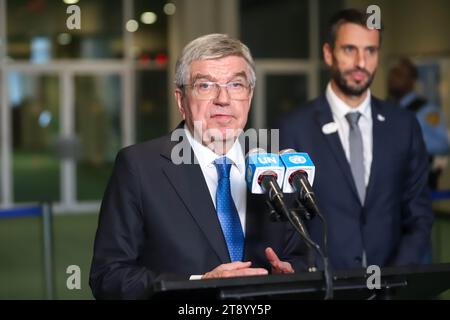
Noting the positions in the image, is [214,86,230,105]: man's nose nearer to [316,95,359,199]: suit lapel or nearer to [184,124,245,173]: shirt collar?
[184,124,245,173]: shirt collar

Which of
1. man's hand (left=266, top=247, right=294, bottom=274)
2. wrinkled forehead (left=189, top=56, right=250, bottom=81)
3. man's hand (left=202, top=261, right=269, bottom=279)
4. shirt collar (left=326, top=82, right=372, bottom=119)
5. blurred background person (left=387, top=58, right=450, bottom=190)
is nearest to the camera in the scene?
man's hand (left=202, top=261, right=269, bottom=279)

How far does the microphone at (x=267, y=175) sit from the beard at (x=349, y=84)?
124 centimetres

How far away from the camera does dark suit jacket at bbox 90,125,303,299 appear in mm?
2197

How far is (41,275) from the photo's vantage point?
17.8 feet

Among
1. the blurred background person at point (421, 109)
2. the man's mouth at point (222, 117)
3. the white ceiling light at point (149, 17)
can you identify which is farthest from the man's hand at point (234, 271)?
the white ceiling light at point (149, 17)

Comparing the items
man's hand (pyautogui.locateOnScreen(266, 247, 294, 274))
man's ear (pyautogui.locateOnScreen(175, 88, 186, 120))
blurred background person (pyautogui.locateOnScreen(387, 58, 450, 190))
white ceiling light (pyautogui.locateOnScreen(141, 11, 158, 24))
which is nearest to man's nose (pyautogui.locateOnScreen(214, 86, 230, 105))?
man's ear (pyautogui.locateOnScreen(175, 88, 186, 120))

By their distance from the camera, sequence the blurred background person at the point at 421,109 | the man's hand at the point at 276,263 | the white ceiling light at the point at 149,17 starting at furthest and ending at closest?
1. the white ceiling light at the point at 149,17
2. the blurred background person at the point at 421,109
3. the man's hand at the point at 276,263

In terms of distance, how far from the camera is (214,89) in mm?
2248

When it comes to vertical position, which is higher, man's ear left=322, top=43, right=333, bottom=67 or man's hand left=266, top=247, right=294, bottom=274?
man's ear left=322, top=43, right=333, bottom=67

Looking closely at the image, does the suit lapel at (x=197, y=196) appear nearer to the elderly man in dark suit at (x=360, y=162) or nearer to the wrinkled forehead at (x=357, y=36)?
the elderly man in dark suit at (x=360, y=162)

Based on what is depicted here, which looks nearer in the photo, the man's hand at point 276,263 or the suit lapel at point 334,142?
the man's hand at point 276,263

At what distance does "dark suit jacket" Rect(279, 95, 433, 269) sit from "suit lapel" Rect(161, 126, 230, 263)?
2.97ft

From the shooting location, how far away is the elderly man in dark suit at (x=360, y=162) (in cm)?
311

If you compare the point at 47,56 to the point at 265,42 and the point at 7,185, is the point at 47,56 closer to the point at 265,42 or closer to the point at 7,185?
the point at 7,185
